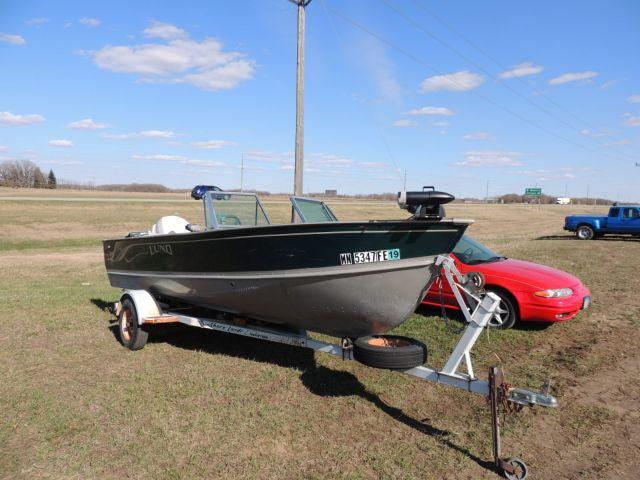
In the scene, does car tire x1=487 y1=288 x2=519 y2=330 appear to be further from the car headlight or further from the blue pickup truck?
the blue pickup truck

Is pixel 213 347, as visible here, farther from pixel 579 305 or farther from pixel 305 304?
pixel 579 305

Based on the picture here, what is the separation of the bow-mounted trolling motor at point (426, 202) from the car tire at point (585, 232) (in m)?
20.9

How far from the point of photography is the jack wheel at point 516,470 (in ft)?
10.6

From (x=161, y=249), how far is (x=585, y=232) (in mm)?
21414

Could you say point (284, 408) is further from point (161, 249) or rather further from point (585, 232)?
point (585, 232)

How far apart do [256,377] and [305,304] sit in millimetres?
1064

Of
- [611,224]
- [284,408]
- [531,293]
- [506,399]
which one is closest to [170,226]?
[284,408]

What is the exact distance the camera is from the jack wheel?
128 inches

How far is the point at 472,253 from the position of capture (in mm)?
7629

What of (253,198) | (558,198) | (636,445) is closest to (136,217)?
(253,198)

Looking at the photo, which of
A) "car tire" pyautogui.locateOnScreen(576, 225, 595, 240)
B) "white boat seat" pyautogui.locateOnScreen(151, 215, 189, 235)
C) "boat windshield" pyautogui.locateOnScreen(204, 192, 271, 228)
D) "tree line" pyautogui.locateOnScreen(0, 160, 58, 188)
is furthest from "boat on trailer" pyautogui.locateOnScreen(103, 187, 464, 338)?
"tree line" pyautogui.locateOnScreen(0, 160, 58, 188)

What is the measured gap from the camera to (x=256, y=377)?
5.05m

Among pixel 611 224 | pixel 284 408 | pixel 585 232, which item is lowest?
pixel 284 408

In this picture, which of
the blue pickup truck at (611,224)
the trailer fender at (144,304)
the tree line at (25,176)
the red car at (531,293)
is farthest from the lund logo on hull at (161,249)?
the tree line at (25,176)
